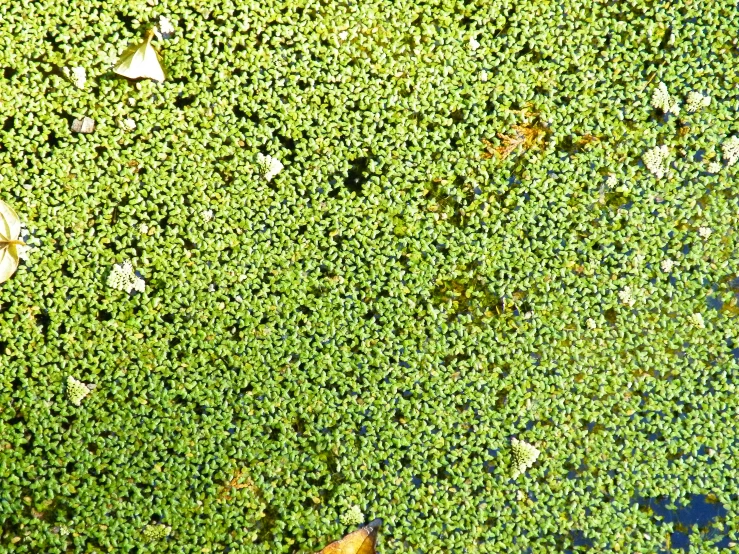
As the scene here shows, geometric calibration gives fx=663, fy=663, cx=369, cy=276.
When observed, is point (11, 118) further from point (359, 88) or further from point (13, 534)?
point (13, 534)

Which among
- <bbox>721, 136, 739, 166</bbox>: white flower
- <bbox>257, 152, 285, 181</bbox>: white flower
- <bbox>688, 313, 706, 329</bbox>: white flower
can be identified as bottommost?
<bbox>688, 313, 706, 329</bbox>: white flower

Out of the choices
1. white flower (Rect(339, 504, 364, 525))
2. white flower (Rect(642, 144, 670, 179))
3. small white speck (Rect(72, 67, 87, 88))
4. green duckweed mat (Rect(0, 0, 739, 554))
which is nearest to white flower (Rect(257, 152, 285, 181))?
green duckweed mat (Rect(0, 0, 739, 554))

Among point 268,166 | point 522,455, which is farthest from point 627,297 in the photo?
point 268,166

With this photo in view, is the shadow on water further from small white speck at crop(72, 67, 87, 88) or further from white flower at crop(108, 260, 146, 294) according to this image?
small white speck at crop(72, 67, 87, 88)

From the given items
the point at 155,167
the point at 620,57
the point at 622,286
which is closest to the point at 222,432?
the point at 155,167

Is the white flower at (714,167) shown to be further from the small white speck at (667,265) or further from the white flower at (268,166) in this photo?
the white flower at (268,166)

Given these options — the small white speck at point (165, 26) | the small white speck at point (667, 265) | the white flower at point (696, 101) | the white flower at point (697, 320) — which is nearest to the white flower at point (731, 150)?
the white flower at point (696, 101)
